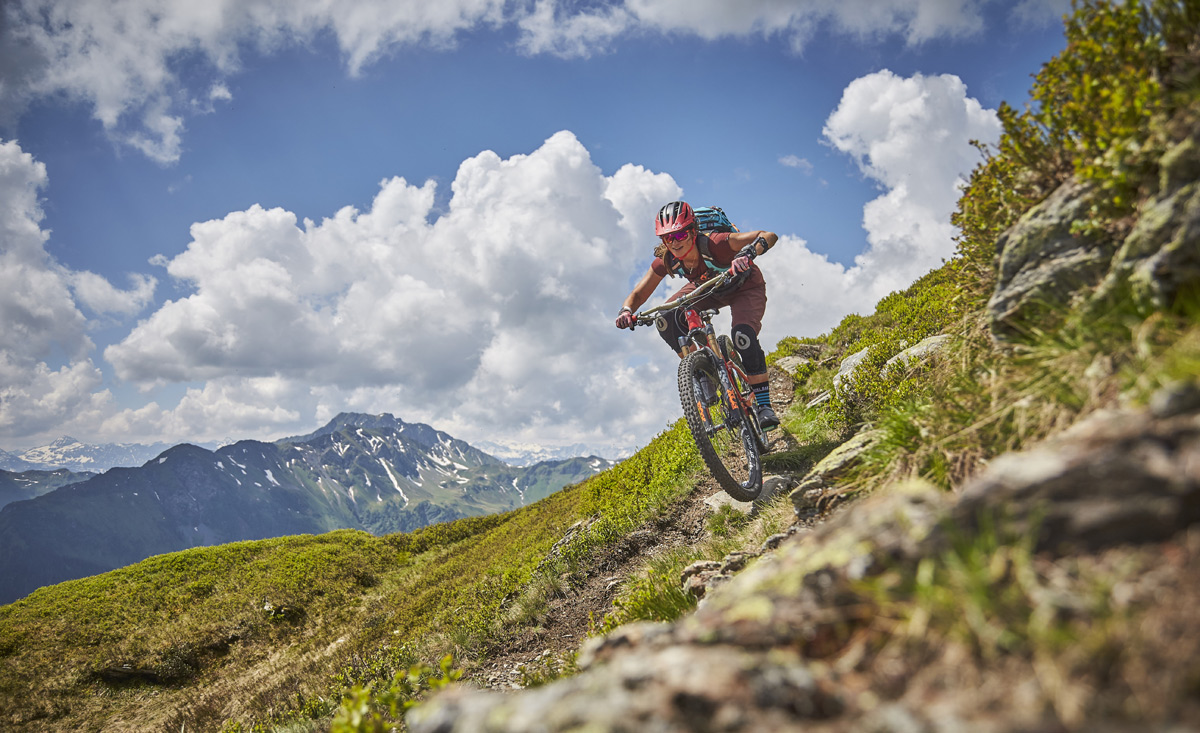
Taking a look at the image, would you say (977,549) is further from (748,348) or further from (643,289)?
(643,289)

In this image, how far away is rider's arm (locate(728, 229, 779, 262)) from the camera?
22.4 ft

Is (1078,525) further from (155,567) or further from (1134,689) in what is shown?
(155,567)

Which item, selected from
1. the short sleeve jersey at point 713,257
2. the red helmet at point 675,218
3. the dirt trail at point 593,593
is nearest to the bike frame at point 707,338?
the short sleeve jersey at point 713,257

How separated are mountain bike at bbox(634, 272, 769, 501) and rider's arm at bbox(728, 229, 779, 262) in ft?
2.23

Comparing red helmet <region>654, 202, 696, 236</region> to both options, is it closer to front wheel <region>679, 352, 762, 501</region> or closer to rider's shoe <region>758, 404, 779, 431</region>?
front wheel <region>679, 352, 762, 501</region>

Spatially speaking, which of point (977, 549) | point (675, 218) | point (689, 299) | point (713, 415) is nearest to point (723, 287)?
point (689, 299)

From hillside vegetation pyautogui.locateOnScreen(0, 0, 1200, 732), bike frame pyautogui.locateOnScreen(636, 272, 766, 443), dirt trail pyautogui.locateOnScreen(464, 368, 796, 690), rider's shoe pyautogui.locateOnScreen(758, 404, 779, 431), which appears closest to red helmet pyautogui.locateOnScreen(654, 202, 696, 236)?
bike frame pyautogui.locateOnScreen(636, 272, 766, 443)

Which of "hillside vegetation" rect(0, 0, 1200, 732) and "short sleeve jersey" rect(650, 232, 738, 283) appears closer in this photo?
"hillside vegetation" rect(0, 0, 1200, 732)

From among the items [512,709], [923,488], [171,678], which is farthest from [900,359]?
[171,678]

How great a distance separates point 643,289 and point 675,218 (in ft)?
4.31

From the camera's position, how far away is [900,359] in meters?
8.01

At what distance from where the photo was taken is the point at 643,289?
8445 mm

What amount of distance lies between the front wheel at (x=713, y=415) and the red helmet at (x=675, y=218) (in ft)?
6.61

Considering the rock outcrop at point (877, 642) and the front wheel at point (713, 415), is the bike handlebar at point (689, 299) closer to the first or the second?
the front wheel at point (713, 415)
